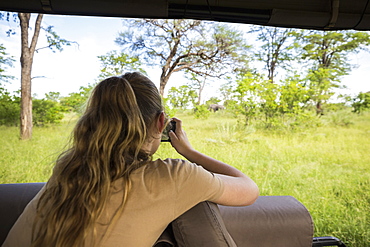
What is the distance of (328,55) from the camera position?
3.82 metres

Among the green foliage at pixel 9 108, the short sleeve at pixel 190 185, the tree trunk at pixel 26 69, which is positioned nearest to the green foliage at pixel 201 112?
the tree trunk at pixel 26 69

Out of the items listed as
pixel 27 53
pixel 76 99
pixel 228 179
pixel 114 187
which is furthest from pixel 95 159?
pixel 27 53

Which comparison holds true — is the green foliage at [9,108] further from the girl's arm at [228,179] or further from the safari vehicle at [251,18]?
the girl's arm at [228,179]

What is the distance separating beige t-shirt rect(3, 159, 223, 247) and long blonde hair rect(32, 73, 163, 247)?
28 mm

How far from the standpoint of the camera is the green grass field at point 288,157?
3500mm

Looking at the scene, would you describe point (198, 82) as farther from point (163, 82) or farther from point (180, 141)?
point (180, 141)

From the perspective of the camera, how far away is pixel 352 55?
3.74 m

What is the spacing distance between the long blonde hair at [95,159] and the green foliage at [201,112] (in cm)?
295

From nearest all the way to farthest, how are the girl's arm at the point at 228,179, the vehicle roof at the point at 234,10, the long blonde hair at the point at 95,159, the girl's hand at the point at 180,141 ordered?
1. the long blonde hair at the point at 95,159
2. the girl's arm at the point at 228,179
3. the girl's hand at the point at 180,141
4. the vehicle roof at the point at 234,10

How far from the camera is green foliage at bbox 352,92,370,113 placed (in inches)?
146

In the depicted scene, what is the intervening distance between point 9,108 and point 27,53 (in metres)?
0.65

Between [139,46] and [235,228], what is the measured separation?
2790mm

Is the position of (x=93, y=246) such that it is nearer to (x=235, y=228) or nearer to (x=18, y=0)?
(x=235, y=228)

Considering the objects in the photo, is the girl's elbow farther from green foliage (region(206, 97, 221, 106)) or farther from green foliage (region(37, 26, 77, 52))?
green foliage (region(37, 26, 77, 52))
